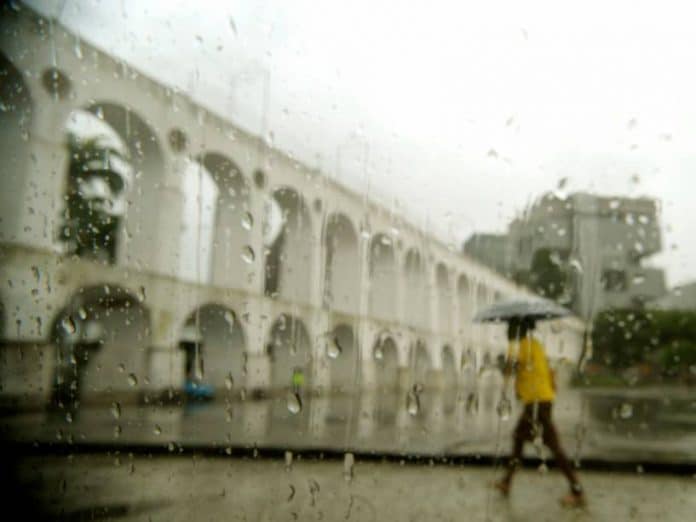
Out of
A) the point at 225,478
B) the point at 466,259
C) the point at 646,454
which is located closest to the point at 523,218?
the point at 466,259

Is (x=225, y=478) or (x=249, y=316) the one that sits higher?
(x=249, y=316)

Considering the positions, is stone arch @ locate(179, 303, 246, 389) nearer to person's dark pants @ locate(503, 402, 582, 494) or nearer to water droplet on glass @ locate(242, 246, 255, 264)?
water droplet on glass @ locate(242, 246, 255, 264)

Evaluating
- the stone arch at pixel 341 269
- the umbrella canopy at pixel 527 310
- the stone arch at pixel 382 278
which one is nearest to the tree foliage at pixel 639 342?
the umbrella canopy at pixel 527 310

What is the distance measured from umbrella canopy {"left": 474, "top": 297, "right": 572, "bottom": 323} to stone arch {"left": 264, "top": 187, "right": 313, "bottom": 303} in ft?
8.48

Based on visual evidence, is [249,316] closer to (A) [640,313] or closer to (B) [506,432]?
(B) [506,432]

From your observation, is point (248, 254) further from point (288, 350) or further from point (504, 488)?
point (504, 488)

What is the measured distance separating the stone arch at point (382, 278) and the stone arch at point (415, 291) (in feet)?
0.35

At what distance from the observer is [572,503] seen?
9.42ft

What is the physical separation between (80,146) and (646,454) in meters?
5.78

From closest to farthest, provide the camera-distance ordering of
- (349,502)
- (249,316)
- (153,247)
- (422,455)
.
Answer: (349,502)
(422,455)
(249,316)
(153,247)

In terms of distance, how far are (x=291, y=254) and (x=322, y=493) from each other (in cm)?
292

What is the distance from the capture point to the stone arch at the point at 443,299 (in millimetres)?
3996

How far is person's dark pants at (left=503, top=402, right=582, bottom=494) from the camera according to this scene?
274 centimetres

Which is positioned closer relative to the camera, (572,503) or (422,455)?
(572,503)
